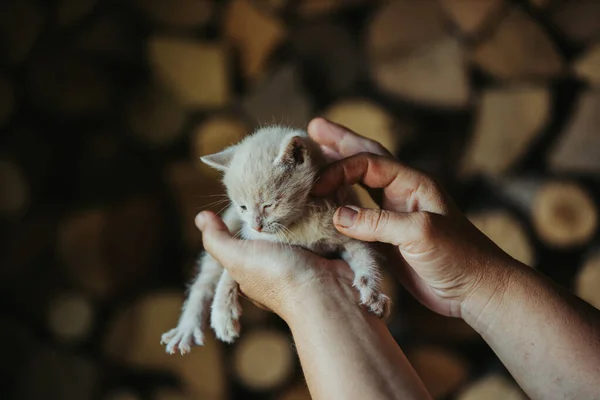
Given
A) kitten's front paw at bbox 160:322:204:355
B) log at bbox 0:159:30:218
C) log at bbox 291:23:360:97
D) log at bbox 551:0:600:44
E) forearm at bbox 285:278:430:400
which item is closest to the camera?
forearm at bbox 285:278:430:400

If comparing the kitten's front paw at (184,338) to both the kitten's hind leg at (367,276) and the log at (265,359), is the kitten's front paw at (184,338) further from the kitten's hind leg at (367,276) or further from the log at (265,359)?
the log at (265,359)

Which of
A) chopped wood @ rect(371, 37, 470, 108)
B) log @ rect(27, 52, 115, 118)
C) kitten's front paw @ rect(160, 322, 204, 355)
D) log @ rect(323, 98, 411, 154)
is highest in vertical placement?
chopped wood @ rect(371, 37, 470, 108)

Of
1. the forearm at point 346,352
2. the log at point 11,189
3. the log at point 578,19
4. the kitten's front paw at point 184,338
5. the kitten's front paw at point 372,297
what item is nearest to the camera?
the forearm at point 346,352

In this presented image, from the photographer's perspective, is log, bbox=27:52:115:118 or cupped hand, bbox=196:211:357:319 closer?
cupped hand, bbox=196:211:357:319

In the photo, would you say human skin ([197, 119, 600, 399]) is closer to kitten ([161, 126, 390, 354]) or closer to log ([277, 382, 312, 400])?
kitten ([161, 126, 390, 354])

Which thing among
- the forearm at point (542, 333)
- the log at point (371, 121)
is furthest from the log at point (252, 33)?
the forearm at point (542, 333)

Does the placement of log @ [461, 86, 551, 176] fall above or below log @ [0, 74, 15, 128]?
above

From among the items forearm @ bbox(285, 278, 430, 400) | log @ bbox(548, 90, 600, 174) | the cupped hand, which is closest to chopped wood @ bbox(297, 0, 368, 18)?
log @ bbox(548, 90, 600, 174)
